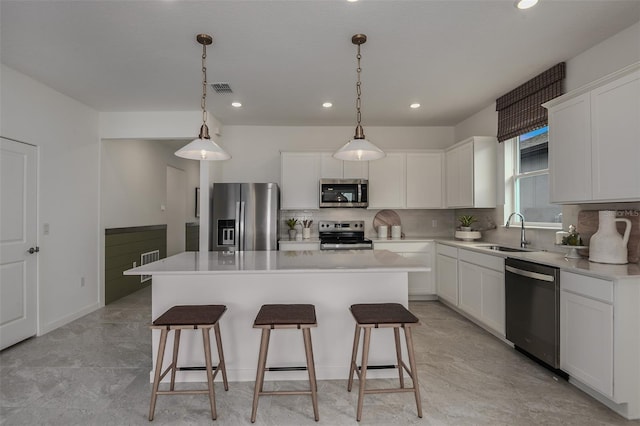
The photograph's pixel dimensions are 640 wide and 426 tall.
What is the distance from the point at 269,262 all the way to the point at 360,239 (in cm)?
257

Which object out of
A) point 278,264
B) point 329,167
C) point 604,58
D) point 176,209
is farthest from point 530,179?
point 176,209

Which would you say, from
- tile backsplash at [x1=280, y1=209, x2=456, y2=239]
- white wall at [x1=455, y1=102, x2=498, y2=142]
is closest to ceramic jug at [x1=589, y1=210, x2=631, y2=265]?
white wall at [x1=455, y1=102, x2=498, y2=142]

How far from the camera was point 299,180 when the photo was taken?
4746mm

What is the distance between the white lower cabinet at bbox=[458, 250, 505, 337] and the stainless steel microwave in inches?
59.2

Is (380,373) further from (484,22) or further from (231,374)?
(484,22)

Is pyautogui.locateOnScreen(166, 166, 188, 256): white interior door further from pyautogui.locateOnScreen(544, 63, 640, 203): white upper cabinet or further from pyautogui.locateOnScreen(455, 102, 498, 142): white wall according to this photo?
pyautogui.locateOnScreen(544, 63, 640, 203): white upper cabinet

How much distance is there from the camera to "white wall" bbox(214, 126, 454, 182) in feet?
16.6

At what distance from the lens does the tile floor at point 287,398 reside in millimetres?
1985

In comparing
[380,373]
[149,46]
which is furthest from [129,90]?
[380,373]

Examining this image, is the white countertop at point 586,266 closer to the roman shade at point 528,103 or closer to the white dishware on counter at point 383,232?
the roman shade at point 528,103

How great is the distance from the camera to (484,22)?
2.33 m

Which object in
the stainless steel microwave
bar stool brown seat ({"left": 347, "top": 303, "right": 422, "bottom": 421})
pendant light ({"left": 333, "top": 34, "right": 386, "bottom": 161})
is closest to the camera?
bar stool brown seat ({"left": 347, "top": 303, "right": 422, "bottom": 421})

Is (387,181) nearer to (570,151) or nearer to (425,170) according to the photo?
(425,170)

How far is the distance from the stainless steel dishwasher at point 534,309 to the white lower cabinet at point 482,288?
0.51 feet
